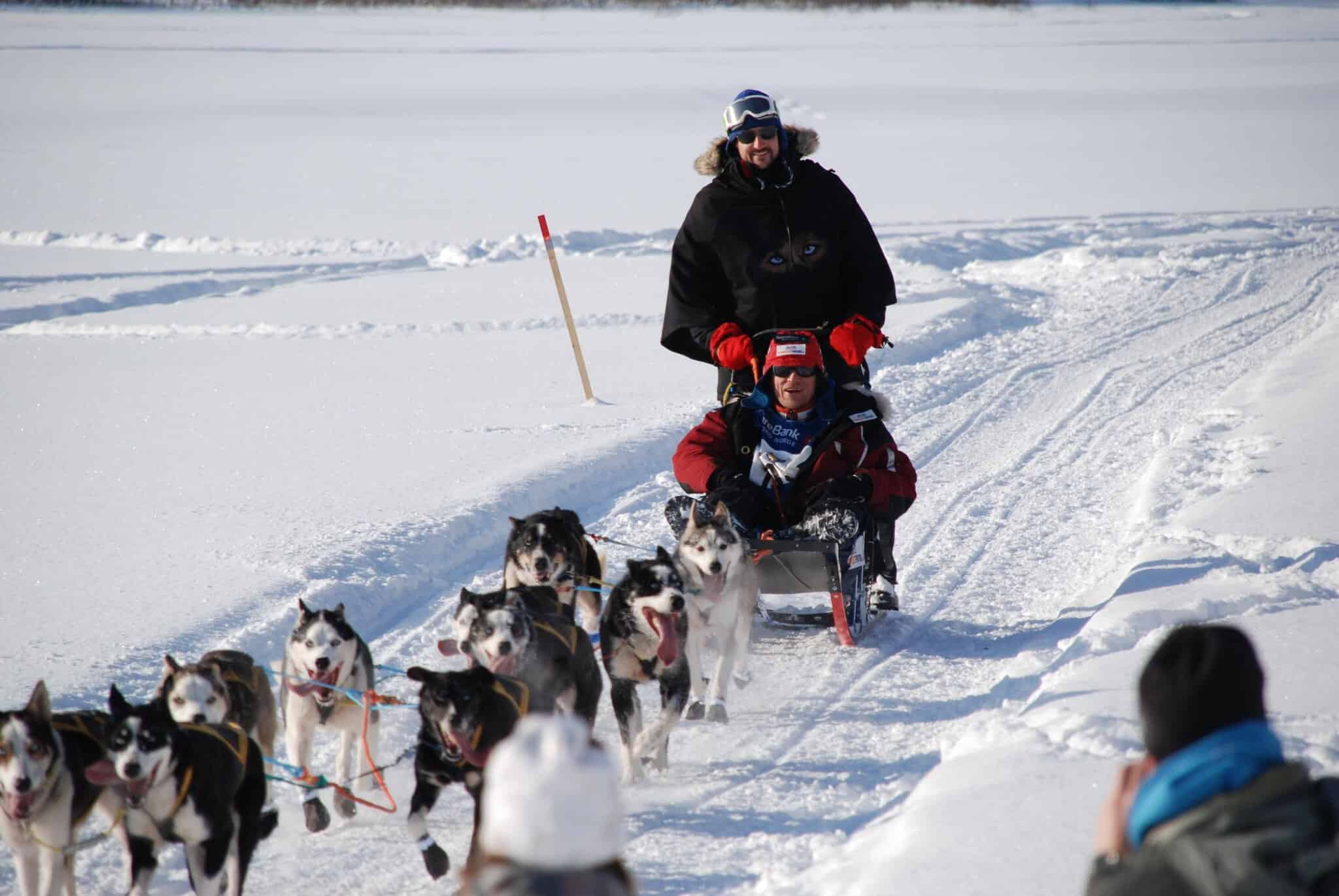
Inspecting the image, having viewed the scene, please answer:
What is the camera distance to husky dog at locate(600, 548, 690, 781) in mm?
4492

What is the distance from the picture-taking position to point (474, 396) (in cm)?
1008

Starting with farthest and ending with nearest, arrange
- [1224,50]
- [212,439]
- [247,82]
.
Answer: [1224,50] → [247,82] → [212,439]

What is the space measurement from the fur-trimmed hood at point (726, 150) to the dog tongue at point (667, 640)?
2.23 m

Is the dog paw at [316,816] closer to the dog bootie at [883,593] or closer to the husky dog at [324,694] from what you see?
the husky dog at [324,694]

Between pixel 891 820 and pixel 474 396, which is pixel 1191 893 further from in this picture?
pixel 474 396

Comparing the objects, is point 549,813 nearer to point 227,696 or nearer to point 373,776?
point 227,696

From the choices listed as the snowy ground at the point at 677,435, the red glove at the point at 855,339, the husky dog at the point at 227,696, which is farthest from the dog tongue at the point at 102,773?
the red glove at the point at 855,339

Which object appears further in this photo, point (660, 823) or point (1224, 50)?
point (1224, 50)

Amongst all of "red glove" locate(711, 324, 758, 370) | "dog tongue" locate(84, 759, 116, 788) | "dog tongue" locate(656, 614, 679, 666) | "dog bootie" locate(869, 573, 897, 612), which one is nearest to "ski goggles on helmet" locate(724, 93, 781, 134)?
"red glove" locate(711, 324, 758, 370)

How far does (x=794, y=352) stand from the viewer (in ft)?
18.5

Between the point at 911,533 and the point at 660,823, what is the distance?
309cm

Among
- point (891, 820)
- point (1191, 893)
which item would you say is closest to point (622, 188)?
point (891, 820)

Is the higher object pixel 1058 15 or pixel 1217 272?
pixel 1058 15

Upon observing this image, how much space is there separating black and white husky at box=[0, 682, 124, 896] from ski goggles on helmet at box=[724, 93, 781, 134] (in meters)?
3.50
